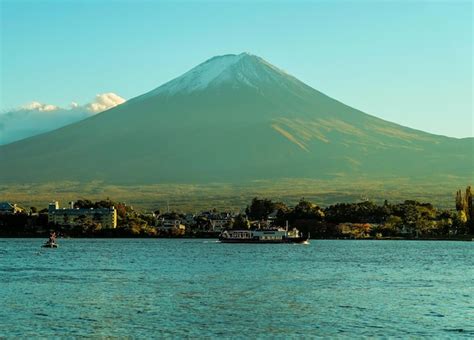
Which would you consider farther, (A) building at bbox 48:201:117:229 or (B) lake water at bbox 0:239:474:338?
(A) building at bbox 48:201:117:229

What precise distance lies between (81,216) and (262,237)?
128ft

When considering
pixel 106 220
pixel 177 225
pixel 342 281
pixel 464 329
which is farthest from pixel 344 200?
pixel 464 329

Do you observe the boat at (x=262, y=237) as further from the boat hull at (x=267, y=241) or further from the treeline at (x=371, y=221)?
the treeline at (x=371, y=221)

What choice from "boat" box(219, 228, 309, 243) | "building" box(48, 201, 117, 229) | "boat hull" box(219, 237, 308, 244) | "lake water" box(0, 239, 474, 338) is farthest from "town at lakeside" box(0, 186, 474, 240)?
"lake water" box(0, 239, 474, 338)

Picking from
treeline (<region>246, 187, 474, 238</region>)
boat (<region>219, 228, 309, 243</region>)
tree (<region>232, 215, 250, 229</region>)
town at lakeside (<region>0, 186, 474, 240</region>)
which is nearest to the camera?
boat (<region>219, 228, 309, 243</region>)

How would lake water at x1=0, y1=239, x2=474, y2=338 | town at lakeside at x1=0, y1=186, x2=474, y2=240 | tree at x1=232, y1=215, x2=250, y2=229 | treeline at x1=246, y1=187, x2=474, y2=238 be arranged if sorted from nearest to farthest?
1. lake water at x1=0, y1=239, x2=474, y2=338
2. treeline at x1=246, y1=187, x2=474, y2=238
3. tree at x1=232, y1=215, x2=250, y2=229
4. town at lakeside at x1=0, y1=186, x2=474, y2=240

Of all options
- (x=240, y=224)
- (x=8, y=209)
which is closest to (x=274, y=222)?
(x=240, y=224)

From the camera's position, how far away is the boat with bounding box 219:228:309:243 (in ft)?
404

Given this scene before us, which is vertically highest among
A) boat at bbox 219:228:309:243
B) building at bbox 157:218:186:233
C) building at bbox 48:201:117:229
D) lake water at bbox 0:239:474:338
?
building at bbox 48:201:117:229

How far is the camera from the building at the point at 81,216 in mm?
150625

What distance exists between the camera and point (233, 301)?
40688 mm

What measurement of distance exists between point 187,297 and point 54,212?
371 feet

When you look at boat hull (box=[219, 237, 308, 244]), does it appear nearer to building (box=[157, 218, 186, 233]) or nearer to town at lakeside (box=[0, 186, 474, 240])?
town at lakeside (box=[0, 186, 474, 240])

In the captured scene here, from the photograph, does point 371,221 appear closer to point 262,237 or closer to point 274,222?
point 274,222
